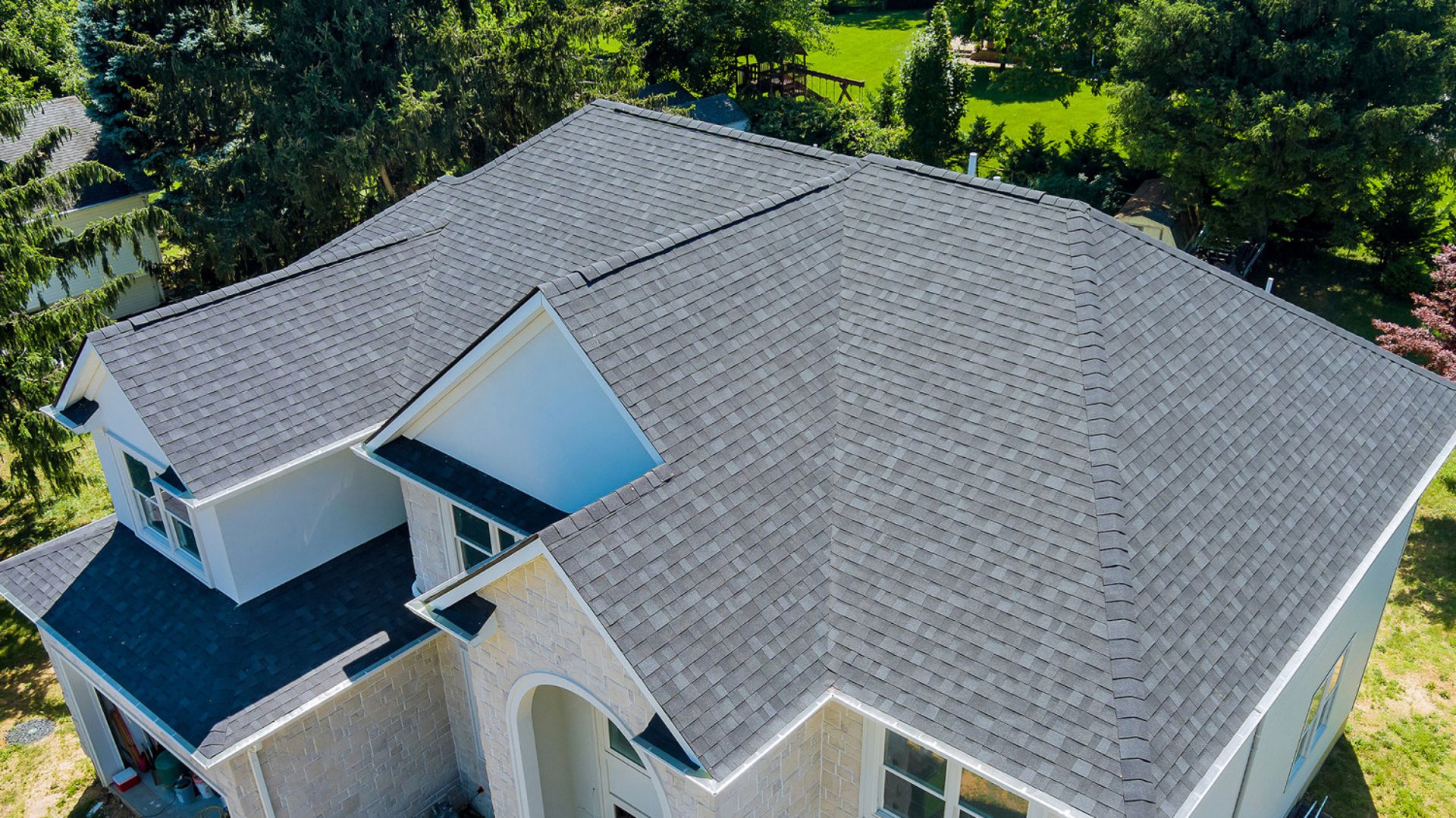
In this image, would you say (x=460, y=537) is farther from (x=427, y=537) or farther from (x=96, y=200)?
(x=96, y=200)

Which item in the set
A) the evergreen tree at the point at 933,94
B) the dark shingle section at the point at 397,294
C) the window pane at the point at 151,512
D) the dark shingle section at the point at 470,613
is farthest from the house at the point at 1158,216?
the window pane at the point at 151,512

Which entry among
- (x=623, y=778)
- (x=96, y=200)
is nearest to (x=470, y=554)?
(x=623, y=778)

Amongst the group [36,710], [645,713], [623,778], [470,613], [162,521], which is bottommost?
[36,710]

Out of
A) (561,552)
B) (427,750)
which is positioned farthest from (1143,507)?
(427,750)

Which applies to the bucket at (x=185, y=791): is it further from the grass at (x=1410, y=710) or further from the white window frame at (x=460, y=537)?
the grass at (x=1410, y=710)

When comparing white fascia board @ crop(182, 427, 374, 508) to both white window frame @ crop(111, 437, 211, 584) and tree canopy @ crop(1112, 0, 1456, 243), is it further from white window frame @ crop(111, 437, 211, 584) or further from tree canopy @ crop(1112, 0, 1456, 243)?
tree canopy @ crop(1112, 0, 1456, 243)

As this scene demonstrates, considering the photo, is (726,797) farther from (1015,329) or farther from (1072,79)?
(1072,79)
